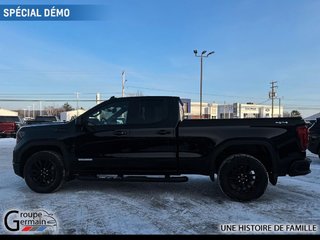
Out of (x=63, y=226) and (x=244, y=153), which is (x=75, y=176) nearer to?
(x=63, y=226)

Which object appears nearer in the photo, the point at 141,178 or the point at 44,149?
the point at 141,178

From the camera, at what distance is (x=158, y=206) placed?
6004 mm

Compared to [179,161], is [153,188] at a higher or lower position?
lower

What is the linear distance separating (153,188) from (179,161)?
1186mm

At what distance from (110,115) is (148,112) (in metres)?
0.72

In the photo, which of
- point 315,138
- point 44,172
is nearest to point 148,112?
point 44,172

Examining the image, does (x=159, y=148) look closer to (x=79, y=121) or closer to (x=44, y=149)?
(x=79, y=121)

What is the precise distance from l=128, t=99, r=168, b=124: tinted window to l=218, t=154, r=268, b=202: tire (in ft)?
4.79

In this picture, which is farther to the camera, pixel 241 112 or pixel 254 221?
pixel 241 112

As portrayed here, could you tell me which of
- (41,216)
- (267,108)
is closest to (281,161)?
(41,216)

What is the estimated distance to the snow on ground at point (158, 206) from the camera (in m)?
4.99

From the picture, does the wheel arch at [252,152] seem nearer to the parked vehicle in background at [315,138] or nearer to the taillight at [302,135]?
the taillight at [302,135]

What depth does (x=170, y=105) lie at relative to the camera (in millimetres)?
6879

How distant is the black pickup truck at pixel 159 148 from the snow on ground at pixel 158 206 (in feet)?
1.16
